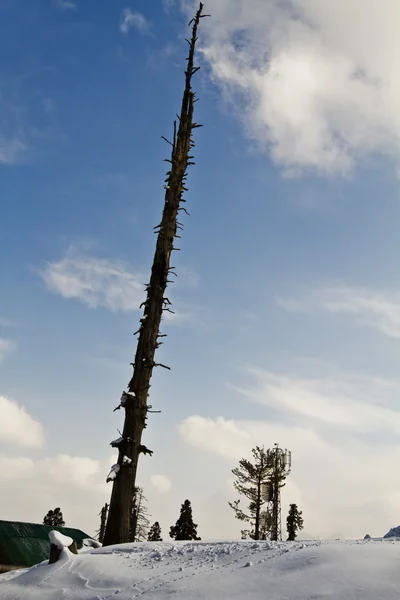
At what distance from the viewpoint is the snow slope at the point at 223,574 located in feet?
12.1

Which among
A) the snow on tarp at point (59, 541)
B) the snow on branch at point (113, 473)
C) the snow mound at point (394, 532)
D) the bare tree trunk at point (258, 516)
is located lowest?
the snow on tarp at point (59, 541)

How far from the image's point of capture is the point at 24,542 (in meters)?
12.7

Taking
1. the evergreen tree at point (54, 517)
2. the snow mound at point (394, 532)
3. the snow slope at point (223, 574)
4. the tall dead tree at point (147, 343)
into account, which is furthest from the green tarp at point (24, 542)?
the evergreen tree at point (54, 517)

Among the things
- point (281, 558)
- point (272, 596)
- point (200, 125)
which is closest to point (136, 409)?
point (281, 558)

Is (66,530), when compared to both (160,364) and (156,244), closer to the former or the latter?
(160,364)

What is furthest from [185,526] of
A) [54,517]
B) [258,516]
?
[54,517]

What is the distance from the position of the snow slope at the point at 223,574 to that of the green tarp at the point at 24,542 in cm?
768

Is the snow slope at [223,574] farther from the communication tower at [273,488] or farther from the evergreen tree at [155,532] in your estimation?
the evergreen tree at [155,532]

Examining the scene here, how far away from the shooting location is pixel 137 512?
48.6 m

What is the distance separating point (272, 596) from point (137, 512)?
48.8m

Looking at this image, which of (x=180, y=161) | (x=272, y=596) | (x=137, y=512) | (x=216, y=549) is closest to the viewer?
(x=272, y=596)

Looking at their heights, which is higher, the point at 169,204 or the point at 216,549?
the point at 169,204

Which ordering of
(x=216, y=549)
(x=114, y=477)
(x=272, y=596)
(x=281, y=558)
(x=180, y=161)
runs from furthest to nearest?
(x=180, y=161), (x=114, y=477), (x=216, y=549), (x=281, y=558), (x=272, y=596)

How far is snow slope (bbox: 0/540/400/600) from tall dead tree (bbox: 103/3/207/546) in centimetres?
368
